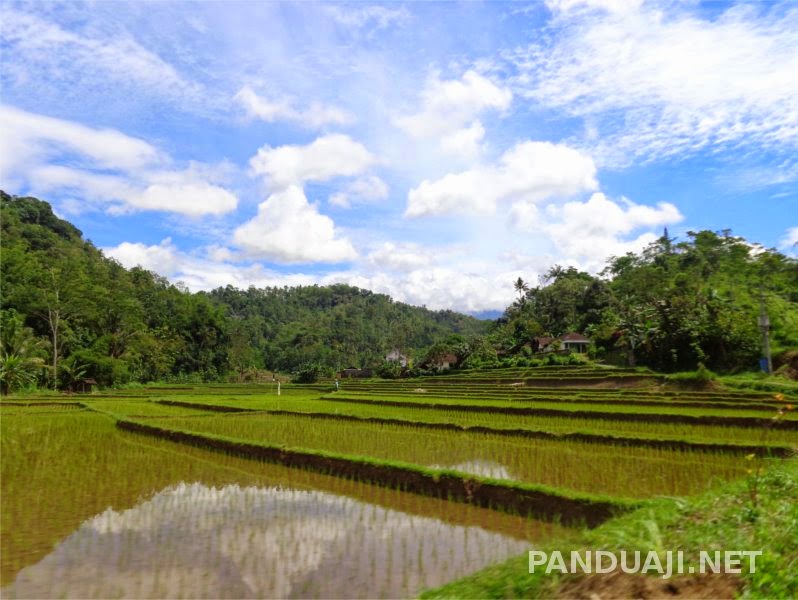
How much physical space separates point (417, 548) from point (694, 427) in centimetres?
1235

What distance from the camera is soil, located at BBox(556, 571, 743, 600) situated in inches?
154

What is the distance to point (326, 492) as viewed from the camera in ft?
31.1

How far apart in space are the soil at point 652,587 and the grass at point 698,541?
73mm

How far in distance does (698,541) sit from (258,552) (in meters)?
4.75

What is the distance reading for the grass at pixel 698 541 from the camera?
4047 mm

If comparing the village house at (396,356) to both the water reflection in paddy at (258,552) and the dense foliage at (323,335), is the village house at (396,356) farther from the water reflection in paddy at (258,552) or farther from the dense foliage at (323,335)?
the water reflection in paddy at (258,552)

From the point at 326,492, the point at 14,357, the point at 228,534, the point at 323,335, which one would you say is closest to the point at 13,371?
the point at 14,357

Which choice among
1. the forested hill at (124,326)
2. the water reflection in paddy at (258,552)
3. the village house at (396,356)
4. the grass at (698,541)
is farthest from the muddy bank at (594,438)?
the village house at (396,356)

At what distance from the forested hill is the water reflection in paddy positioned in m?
30.7

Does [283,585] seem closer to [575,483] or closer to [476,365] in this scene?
[575,483]

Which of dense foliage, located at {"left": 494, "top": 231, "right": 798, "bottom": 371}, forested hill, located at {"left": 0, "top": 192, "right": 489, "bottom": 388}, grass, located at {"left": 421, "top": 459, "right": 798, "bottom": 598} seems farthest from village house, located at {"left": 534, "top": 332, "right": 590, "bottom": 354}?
grass, located at {"left": 421, "top": 459, "right": 798, "bottom": 598}

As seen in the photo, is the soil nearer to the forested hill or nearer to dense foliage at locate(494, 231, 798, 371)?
dense foliage at locate(494, 231, 798, 371)

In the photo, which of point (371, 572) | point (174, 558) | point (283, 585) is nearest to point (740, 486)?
point (371, 572)

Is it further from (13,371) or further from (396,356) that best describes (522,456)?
(396,356)
